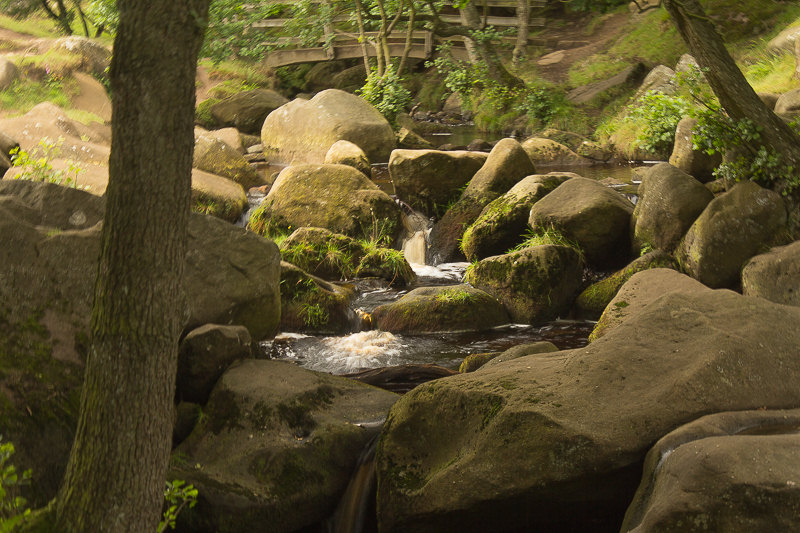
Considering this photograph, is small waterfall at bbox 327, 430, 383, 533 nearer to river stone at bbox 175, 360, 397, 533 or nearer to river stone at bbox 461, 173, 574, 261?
river stone at bbox 175, 360, 397, 533

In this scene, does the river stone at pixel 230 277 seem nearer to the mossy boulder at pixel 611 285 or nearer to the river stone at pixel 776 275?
the mossy boulder at pixel 611 285

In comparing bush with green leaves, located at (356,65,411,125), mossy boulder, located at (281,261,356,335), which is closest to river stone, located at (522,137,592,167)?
bush with green leaves, located at (356,65,411,125)

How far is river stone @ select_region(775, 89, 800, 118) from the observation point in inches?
391

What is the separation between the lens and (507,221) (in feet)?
33.5

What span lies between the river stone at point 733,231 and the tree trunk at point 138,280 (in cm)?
601

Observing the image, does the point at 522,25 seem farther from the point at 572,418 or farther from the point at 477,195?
the point at 572,418

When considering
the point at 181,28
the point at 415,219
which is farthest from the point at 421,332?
the point at 181,28

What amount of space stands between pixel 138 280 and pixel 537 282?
5.80 metres

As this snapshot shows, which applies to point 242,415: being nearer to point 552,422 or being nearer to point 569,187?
point 552,422

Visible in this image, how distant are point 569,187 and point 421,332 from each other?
9.89 ft

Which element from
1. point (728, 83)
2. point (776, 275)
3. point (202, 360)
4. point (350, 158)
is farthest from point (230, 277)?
point (350, 158)

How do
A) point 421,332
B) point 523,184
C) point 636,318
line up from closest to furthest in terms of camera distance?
point 636,318
point 421,332
point 523,184

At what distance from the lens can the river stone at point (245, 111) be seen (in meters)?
20.2

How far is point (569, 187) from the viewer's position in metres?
9.71
